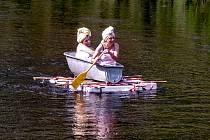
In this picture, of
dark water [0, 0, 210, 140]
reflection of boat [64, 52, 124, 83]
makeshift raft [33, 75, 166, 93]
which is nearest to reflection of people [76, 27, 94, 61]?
reflection of boat [64, 52, 124, 83]

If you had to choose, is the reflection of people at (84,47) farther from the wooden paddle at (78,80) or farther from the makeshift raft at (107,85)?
the wooden paddle at (78,80)

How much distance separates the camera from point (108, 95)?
21188mm

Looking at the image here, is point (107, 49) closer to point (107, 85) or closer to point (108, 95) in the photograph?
point (107, 85)

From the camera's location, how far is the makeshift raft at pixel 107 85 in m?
21.4

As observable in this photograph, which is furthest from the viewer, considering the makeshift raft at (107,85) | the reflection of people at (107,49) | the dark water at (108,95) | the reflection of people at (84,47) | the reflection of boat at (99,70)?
the reflection of people at (84,47)

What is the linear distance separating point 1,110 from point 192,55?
14.3 metres

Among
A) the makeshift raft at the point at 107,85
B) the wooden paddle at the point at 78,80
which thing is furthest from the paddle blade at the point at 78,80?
the makeshift raft at the point at 107,85

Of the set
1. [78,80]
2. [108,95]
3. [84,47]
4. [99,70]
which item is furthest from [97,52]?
[108,95]

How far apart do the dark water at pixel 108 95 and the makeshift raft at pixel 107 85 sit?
0.35 m

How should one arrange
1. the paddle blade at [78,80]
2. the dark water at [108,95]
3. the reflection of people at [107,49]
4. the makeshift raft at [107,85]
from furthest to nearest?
the reflection of people at [107,49], the makeshift raft at [107,85], the paddle blade at [78,80], the dark water at [108,95]

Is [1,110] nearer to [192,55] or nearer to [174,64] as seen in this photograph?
[174,64]

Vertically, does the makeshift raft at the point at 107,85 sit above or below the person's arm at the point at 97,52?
below

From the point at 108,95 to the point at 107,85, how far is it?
1.88 feet

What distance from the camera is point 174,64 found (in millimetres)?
27969
